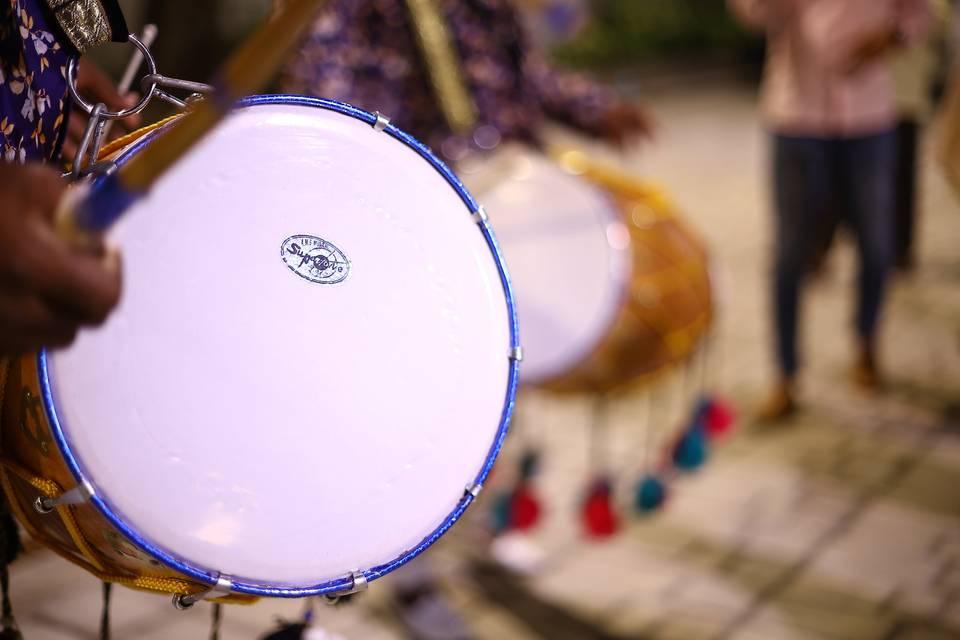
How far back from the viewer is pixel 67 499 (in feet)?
3.07

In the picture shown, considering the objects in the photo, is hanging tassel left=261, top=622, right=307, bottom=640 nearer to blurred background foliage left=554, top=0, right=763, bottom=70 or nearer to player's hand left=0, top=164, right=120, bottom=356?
player's hand left=0, top=164, right=120, bottom=356

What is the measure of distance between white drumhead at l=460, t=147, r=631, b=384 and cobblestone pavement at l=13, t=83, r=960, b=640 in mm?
597

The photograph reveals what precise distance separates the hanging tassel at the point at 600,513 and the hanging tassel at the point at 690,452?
0.74ft

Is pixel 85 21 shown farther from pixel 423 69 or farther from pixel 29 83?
pixel 423 69

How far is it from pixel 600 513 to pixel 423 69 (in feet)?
3.84

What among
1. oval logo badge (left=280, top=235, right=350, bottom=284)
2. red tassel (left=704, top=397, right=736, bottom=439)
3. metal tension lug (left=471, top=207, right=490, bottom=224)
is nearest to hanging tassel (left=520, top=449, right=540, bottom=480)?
red tassel (left=704, top=397, right=736, bottom=439)

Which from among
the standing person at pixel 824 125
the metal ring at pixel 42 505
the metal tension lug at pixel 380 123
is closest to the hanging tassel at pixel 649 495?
the standing person at pixel 824 125

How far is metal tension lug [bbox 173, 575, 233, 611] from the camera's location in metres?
0.95

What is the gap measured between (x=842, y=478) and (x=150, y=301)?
8.02ft

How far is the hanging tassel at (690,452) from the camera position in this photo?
2463 mm

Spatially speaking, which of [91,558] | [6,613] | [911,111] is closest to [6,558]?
[6,613]

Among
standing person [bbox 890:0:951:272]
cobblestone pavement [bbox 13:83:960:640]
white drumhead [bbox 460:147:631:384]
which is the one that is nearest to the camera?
white drumhead [bbox 460:147:631:384]

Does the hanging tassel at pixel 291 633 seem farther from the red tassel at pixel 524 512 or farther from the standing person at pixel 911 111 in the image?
the standing person at pixel 911 111

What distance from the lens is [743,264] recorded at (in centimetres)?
486
